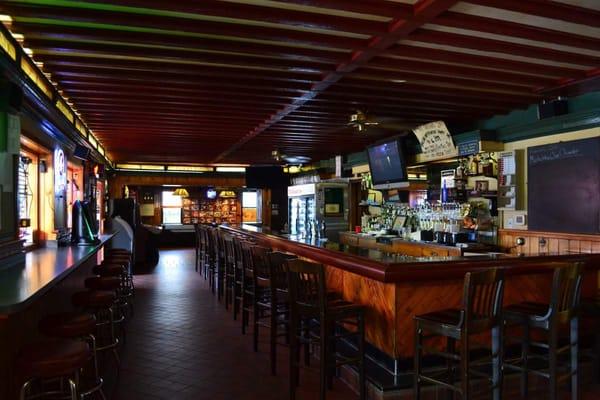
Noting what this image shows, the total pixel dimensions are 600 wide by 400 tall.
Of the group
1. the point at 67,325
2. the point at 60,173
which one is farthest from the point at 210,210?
the point at 67,325

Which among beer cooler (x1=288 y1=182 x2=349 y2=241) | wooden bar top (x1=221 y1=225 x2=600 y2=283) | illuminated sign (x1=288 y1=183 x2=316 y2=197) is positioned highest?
illuminated sign (x1=288 y1=183 x2=316 y2=197)

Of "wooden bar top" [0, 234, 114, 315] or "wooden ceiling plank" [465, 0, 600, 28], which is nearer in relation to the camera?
"wooden bar top" [0, 234, 114, 315]

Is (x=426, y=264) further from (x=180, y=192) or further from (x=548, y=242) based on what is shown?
(x=180, y=192)

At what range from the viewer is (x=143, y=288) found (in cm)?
794

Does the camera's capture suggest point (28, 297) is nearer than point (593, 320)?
Yes

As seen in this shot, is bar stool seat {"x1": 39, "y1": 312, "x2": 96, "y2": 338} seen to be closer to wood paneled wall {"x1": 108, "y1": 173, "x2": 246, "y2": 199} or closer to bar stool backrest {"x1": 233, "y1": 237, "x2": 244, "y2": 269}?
bar stool backrest {"x1": 233, "y1": 237, "x2": 244, "y2": 269}

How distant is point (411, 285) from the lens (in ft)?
10.8

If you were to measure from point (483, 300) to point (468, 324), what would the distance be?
0.37 metres

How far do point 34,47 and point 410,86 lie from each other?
363 centimetres

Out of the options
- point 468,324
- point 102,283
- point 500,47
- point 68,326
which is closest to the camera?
point 468,324

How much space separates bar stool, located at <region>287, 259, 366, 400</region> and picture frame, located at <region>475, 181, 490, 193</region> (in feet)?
11.5

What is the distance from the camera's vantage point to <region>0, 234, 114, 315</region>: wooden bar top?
2299 millimetres

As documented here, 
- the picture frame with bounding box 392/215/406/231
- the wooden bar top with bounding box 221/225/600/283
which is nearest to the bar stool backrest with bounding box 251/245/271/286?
the wooden bar top with bounding box 221/225/600/283

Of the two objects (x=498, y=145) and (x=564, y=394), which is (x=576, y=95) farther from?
(x=564, y=394)
